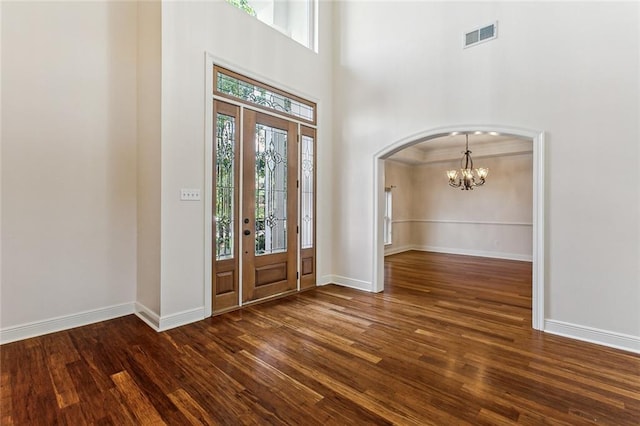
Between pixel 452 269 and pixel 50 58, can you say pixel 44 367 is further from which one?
pixel 452 269

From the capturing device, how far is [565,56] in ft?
9.80

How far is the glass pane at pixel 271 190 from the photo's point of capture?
3.92 metres

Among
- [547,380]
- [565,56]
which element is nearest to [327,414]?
[547,380]

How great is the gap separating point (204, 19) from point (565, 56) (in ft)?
12.5

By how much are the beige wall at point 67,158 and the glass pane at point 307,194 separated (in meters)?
2.17

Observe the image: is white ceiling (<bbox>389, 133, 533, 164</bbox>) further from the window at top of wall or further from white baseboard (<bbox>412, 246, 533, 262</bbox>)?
the window at top of wall

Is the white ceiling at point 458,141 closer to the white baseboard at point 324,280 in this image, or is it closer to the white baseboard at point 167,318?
the white baseboard at point 324,280

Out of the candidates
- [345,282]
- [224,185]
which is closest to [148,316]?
[224,185]

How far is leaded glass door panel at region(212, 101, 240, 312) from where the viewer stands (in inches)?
137

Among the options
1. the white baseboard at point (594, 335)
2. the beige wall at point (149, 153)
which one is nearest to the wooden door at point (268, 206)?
the beige wall at point (149, 153)

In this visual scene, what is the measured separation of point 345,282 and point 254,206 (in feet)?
6.36

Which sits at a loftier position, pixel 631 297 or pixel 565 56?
pixel 565 56

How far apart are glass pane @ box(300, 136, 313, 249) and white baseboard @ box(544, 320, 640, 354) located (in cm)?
302

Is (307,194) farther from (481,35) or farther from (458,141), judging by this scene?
(458,141)
